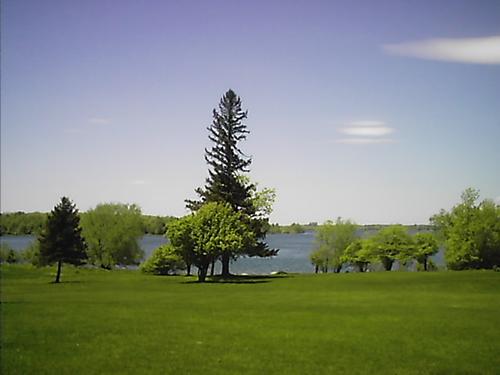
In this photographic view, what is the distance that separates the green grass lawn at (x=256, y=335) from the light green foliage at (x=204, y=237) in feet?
47.9

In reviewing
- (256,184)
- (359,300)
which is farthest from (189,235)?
(359,300)

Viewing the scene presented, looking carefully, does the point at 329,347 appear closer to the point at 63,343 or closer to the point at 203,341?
the point at 203,341

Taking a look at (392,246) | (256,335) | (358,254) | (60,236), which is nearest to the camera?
(256,335)

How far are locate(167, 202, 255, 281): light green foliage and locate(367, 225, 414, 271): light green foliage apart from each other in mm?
25864

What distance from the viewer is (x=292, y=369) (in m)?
14.6

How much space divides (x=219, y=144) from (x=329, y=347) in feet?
151

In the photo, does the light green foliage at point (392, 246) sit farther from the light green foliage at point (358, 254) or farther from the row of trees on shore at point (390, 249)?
the light green foliage at point (358, 254)

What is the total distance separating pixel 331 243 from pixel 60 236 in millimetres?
43826

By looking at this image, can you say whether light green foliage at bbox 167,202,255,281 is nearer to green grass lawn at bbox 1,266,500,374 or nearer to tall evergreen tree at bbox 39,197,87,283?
tall evergreen tree at bbox 39,197,87,283

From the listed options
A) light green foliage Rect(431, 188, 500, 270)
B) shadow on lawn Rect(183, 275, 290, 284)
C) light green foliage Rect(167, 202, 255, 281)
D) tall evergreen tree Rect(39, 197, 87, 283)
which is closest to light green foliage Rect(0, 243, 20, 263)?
tall evergreen tree Rect(39, 197, 87, 283)

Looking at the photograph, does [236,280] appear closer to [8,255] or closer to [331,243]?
[331,243]

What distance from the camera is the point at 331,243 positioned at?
266 ft

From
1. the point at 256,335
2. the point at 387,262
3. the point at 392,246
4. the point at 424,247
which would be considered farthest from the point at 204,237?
the point at 424,247

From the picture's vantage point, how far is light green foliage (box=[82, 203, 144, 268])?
75375 millimetres
